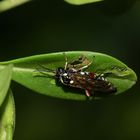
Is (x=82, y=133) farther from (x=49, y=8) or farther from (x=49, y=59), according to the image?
(x=49, y=59)

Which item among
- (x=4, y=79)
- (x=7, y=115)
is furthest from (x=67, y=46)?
(x=4, y=79)

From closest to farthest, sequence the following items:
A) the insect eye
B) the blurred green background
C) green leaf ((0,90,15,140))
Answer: green leaf ((0,90,15,140)) < the insect eye < the blurred green background

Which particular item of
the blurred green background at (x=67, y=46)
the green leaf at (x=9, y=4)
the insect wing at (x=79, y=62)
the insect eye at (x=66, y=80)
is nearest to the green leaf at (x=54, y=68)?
the insect wing at (x=79, y=62)

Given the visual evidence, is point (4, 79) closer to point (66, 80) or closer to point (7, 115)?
point (7, 115)

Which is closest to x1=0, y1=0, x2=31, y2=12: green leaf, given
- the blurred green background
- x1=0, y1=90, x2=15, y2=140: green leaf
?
x1=0, y1=90, x2=15, y2=140: green leaf

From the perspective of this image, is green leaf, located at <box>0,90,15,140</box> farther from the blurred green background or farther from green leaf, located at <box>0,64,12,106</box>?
the blurred green background

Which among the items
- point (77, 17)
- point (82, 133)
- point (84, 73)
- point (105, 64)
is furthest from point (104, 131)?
point (105, 64)
